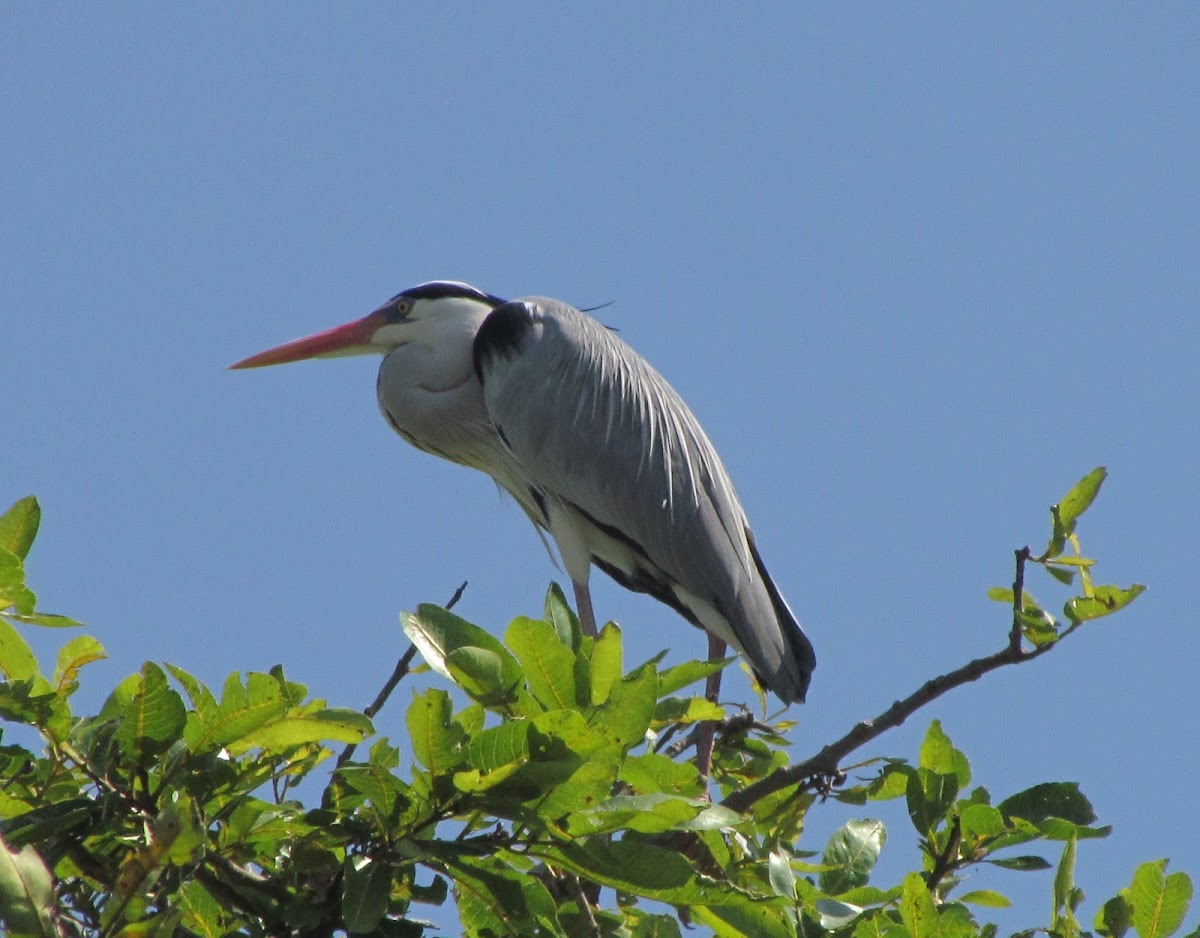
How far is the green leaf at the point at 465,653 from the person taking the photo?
2154mm

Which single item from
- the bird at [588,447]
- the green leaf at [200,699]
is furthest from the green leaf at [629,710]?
the bird at [588,447]

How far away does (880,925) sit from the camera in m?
2.20

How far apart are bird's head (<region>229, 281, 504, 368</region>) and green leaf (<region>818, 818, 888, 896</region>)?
12.2ft

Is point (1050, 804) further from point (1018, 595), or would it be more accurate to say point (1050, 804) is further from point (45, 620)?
point (45, 620)

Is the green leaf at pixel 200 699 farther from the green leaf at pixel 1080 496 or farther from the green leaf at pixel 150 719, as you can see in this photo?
the green leaf at pixel 1080 496

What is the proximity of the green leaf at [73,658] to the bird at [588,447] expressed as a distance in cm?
273

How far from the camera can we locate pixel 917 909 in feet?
7.07

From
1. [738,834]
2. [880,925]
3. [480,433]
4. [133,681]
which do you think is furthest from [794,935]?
Answer: [480,433]

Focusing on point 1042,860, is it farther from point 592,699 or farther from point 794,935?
point 592,699

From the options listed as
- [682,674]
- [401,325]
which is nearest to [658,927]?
[682,674]

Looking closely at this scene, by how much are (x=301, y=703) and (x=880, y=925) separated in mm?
930

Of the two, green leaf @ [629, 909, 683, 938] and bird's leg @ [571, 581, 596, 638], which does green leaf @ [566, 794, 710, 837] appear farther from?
bird's leg @ [571, 581, 596, 638]

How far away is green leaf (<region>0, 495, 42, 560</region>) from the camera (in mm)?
2213

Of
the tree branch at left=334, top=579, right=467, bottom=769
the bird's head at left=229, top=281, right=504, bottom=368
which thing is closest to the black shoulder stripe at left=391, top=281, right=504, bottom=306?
the bird's head at left=229, top=281, right=504, bottom=368
